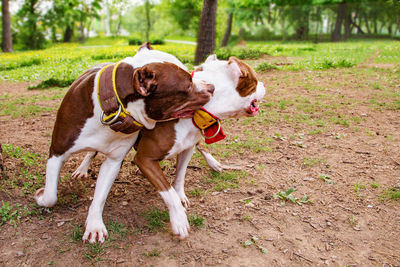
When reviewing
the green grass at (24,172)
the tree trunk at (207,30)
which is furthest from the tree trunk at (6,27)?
the green grass at (24,172)

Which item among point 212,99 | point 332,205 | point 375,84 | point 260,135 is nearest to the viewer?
point 212,99

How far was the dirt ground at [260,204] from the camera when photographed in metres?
2.51

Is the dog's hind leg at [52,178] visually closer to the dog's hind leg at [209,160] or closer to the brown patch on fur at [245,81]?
the brown patch on fur at [245,81]

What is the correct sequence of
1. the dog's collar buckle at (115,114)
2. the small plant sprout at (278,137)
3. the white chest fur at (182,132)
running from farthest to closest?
the small plant sprout at (278,137), the white chest fur at (182,132), the dog's collar buckle at (115,114)

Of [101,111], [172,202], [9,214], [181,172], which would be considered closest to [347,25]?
[181,172]

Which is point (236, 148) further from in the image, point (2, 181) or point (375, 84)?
point (375, 84)

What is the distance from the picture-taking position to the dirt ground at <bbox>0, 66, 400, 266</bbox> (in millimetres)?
2510

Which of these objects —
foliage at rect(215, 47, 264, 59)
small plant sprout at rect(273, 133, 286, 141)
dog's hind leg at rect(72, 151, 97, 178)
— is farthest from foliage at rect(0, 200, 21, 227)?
foliage at rect(215, 47, 264, 59)

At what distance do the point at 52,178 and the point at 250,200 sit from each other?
1.84m

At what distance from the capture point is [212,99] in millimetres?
2496

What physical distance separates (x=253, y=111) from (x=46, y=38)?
28.2 m

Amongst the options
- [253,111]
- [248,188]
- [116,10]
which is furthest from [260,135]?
[116,10]

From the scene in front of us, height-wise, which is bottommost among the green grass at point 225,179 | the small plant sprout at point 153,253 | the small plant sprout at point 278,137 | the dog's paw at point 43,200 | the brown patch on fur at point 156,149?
the small plant sprout at point 153,253

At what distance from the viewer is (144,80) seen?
2.15 m
